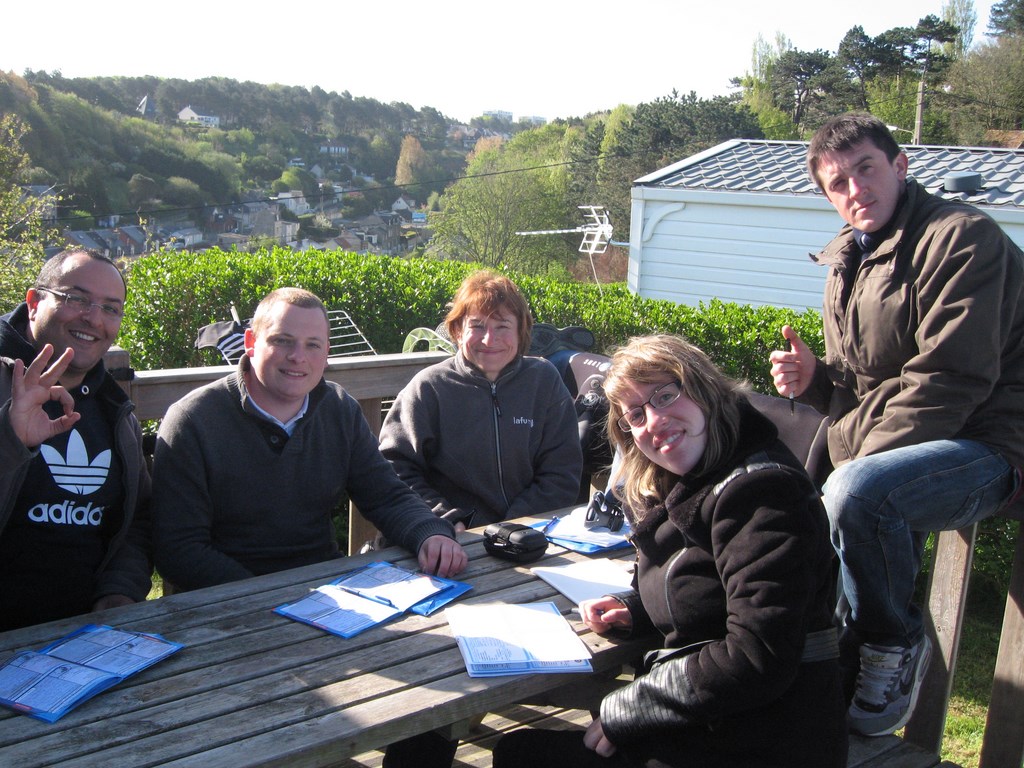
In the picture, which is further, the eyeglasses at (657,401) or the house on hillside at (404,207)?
the house on hillside at (404,207)

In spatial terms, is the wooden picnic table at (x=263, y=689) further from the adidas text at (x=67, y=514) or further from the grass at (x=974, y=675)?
the grass at (x=974, y=675)

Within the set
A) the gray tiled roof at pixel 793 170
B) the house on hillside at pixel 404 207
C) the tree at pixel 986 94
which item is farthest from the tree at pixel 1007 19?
the gray tiled roof at pixel 793 170

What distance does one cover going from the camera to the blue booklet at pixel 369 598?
197 centimetres

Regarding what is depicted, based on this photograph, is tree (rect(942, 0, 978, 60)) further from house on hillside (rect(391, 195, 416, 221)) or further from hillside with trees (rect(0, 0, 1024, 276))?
house on hillside (rect(391, 195, 416, 221))

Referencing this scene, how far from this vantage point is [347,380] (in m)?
3.40

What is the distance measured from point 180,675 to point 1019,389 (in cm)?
210

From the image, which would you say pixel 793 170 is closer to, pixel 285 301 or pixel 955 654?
pixel 955 654

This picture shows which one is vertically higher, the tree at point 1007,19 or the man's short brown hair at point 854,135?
the tree at point 1007,19

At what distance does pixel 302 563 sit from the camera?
8.72ft

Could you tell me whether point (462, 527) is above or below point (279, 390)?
below

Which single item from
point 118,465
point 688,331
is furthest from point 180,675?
point 688,331

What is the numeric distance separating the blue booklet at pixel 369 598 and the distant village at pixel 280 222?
25248mm

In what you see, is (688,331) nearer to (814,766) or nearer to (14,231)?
(814,766)

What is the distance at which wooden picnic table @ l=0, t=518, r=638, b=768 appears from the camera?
4.76ft
